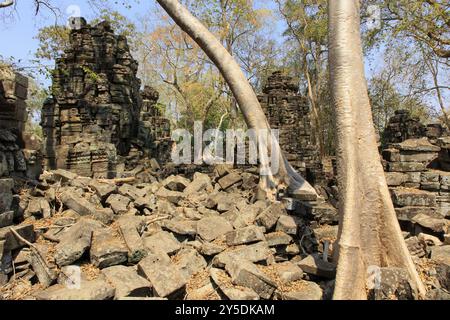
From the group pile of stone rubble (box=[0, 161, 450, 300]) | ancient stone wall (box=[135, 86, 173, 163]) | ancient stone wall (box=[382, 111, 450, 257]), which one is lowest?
pile of stone rubble (box=[0, 161, 450, 300])

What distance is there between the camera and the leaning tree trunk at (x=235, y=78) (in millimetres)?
4934

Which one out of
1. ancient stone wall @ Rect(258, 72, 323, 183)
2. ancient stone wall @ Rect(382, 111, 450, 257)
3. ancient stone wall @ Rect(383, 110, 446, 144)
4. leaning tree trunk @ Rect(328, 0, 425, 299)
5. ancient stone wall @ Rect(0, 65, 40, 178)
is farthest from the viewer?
ancient stone wall @ Rect(383, 110, 446, 144)

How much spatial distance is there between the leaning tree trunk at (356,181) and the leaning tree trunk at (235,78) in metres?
1.70

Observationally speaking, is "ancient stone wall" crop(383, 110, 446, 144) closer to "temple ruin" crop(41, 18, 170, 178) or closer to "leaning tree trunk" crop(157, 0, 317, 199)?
"leaning tree trunk" crop(157, 0, 317, 199)

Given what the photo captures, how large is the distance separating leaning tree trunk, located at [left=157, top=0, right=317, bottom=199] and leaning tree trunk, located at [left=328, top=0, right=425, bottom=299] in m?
1.70

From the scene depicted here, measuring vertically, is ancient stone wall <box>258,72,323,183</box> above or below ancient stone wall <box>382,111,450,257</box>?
above

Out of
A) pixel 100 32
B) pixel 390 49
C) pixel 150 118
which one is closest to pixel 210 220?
pixel 100 32

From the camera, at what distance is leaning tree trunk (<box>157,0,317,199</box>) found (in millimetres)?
4934

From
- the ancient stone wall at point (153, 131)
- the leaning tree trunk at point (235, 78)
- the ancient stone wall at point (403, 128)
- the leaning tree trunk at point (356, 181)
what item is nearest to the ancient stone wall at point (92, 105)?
the ancient stone wall at point (153, 131)

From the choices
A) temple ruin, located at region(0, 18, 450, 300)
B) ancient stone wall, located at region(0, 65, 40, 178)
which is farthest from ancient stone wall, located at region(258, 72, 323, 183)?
ancient stone wall, located at region(0, 65, 40, 178)

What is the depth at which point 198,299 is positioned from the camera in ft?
10.1

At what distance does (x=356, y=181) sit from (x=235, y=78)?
8.92 feet

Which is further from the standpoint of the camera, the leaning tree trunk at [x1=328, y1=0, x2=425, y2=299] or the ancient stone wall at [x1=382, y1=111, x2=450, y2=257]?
the ancient stone wall at [x1=382, y1=111, x2=450, y2=257]

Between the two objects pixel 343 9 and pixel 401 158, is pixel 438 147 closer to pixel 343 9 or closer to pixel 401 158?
pixel 401 158
